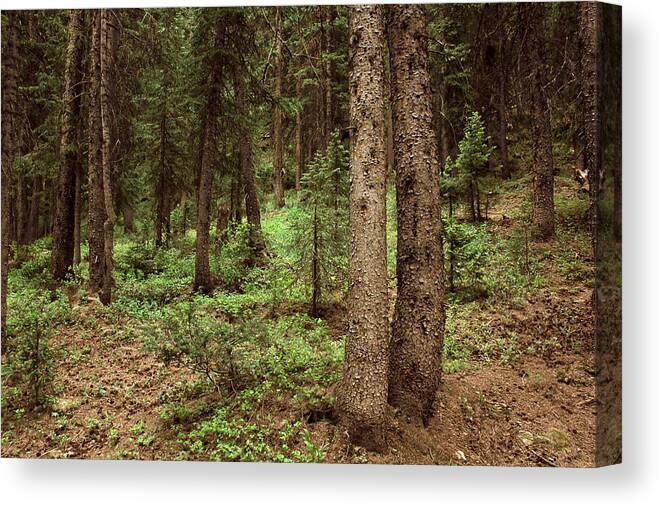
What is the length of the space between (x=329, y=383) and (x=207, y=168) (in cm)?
307

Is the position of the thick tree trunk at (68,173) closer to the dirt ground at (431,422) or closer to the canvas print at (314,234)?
the canvas print at (314,234)

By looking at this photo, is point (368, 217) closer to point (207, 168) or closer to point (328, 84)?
point (328, 84)

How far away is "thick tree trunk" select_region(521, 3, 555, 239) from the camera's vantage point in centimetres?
484

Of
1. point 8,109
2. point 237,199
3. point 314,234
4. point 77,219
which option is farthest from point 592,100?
point 8,109

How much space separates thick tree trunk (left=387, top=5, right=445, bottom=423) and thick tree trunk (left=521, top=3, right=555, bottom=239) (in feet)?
4.73

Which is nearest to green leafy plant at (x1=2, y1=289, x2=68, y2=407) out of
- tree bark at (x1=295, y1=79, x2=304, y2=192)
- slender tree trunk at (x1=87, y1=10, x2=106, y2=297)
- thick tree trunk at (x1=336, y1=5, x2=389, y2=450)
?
slender tree trunk at (x1=87, y1=10, x2=106, y2=297)

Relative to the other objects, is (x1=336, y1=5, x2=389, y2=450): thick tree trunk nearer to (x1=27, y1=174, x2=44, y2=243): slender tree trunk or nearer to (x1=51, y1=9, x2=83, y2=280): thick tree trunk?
(x1=51, y1=9, x2=83, y2=280): thick tree trunk

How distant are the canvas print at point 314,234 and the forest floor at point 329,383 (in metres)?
0.02

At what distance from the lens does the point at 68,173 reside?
6.11 meters

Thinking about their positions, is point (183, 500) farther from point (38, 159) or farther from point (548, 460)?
point (38, 159)

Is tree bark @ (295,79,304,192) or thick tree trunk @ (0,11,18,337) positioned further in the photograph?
tree bark @ (295,79,304,192)

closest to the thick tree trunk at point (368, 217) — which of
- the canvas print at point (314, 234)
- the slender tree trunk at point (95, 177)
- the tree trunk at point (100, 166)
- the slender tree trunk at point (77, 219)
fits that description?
the canvas print at point (314, 234)

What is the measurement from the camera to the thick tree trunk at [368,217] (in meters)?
3.80

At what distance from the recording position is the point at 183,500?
439 centimetres
